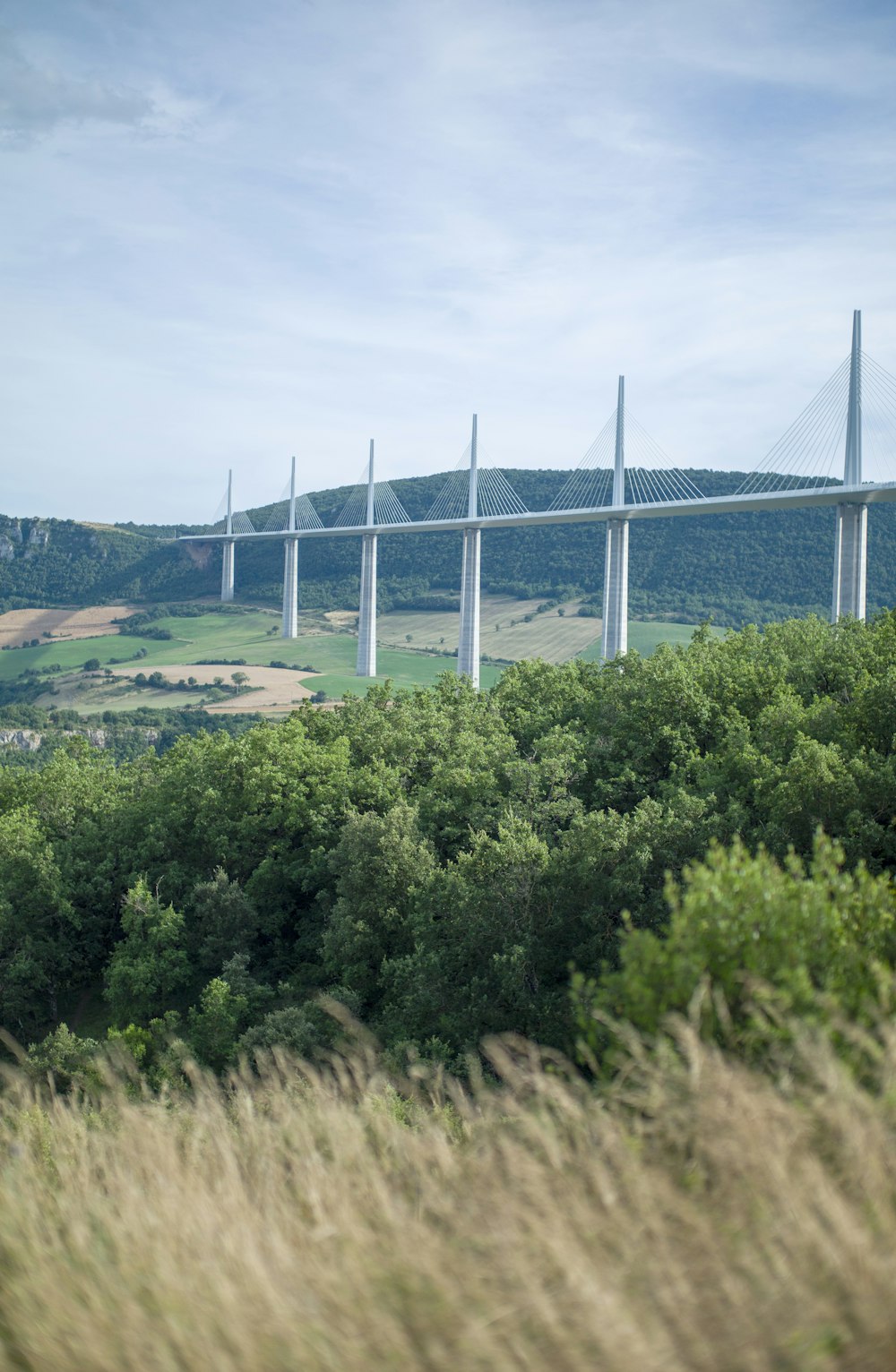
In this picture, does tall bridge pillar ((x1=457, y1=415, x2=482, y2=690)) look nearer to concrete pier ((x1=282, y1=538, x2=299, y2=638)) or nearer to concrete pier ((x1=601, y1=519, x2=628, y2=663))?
concrete pier ((x1=601, y1=519, x2=628, y2=663))

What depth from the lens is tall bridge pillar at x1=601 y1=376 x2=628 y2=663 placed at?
206ft

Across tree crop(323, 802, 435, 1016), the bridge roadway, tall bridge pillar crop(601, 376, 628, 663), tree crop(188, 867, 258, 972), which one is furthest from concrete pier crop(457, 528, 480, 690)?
tree crop(323, 802, 435, 1016)

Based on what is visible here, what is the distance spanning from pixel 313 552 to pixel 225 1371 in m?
137

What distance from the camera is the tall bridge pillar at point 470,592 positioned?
7694 cm

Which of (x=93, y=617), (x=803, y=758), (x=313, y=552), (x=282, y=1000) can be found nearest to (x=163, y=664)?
(x=93, y=617)

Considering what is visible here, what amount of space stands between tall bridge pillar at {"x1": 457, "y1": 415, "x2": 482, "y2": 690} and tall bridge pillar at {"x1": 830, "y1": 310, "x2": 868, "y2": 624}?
103 ft

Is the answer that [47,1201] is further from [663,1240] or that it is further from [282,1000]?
[282,1000]

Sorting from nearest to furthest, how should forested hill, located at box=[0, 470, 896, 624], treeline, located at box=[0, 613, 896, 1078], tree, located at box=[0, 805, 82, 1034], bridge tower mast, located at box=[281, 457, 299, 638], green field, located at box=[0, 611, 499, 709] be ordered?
treeline, located at box=[0, 613, 896, 1078]
tree, located at box=[0, 805, 82, 1034]
forested hill, located at box=[0, 470, 896, 624]
green field, located at box=[0, 611, 499, 709]
bridge tower mast, located at box=[281, 457, 299, 638]

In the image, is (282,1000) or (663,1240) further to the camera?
(282,1000)

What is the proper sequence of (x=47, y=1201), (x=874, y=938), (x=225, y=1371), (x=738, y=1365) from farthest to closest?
1. (x=874, y=938)
2. (x=47, y=1201)
3. (x=225, y=1371)
4. (x=738, y=1365)

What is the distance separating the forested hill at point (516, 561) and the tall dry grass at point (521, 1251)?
239 ft

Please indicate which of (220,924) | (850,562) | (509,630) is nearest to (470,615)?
(509,630)

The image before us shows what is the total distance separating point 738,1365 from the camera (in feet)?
10.8

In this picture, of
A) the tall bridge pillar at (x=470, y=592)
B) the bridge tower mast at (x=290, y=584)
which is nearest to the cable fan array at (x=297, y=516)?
the bridge tower mast at (x=290, y=584)
